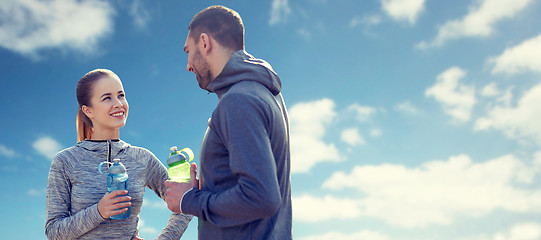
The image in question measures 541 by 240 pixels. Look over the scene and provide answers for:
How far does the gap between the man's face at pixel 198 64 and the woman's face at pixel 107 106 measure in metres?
1.40

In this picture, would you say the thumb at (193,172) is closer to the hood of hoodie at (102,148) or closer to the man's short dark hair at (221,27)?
the man's short dark hair at (221,27)

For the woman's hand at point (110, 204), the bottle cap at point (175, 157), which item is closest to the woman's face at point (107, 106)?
the woman's hand at point (110, 204)

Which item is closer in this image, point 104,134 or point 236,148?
point 236,148

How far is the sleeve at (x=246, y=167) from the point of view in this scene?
2.62 metres

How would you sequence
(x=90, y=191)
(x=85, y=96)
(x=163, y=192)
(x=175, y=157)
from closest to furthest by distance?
1. (x=175, y=157)
2. (x=90, y=191)
3. (x=85, y=96)
4. (x=163, y=192)

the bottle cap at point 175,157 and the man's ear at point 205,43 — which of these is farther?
the bottle cap at point 175,157

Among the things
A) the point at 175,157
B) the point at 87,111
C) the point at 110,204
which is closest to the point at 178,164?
the point at 175,157

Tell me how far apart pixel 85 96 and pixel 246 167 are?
8.79ft

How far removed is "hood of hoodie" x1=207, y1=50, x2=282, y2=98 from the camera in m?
3.03

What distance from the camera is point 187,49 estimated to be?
3.49 m

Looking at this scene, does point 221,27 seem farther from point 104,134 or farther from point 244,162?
point 104,134

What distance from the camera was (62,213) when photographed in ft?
13.7

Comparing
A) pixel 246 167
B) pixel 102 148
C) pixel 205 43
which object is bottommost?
pixel 246 167

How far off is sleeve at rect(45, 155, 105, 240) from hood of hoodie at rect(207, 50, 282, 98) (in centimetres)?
183
